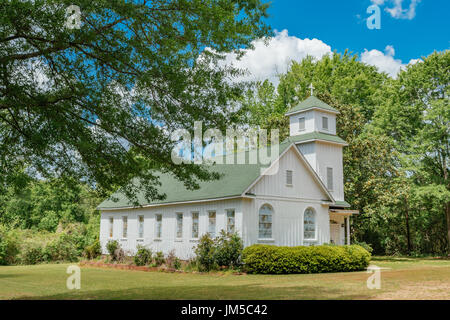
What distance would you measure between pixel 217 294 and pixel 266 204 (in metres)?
11.6

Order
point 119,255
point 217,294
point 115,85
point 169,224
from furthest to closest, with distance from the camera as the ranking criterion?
point 119,255 < point 169,224 < point 217,294 < point 115,85

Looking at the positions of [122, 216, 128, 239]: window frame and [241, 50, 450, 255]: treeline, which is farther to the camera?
[241, 50, 450, 255]: treeline

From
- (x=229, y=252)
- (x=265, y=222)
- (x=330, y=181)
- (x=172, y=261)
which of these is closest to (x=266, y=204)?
(x=265, y=222)

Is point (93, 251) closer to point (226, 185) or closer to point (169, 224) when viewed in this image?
point (169, 224)

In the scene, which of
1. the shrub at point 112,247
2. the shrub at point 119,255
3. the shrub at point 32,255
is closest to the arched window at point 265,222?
the shrub at point 119,255

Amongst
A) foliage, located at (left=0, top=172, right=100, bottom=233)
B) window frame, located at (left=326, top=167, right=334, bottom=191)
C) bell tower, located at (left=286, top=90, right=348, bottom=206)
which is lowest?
foliage, located at (left=0, top=172, right=100, bottom=233)

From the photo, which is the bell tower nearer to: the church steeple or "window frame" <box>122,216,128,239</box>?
the church steeple

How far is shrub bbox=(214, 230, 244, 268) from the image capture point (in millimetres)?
22250

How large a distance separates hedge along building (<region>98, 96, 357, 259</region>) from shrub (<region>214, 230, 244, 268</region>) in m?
0.64

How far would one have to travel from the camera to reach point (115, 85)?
10.4 metres

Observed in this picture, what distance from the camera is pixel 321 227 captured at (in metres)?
26.8

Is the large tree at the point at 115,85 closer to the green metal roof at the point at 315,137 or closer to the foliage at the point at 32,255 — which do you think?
the green metal roof at the point at 315,137

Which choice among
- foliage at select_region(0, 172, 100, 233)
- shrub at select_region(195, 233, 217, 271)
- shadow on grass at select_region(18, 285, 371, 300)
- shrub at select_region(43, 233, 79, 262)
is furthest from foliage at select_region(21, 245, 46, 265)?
shadow on grass at select_region(18, 285, 371, 300)
